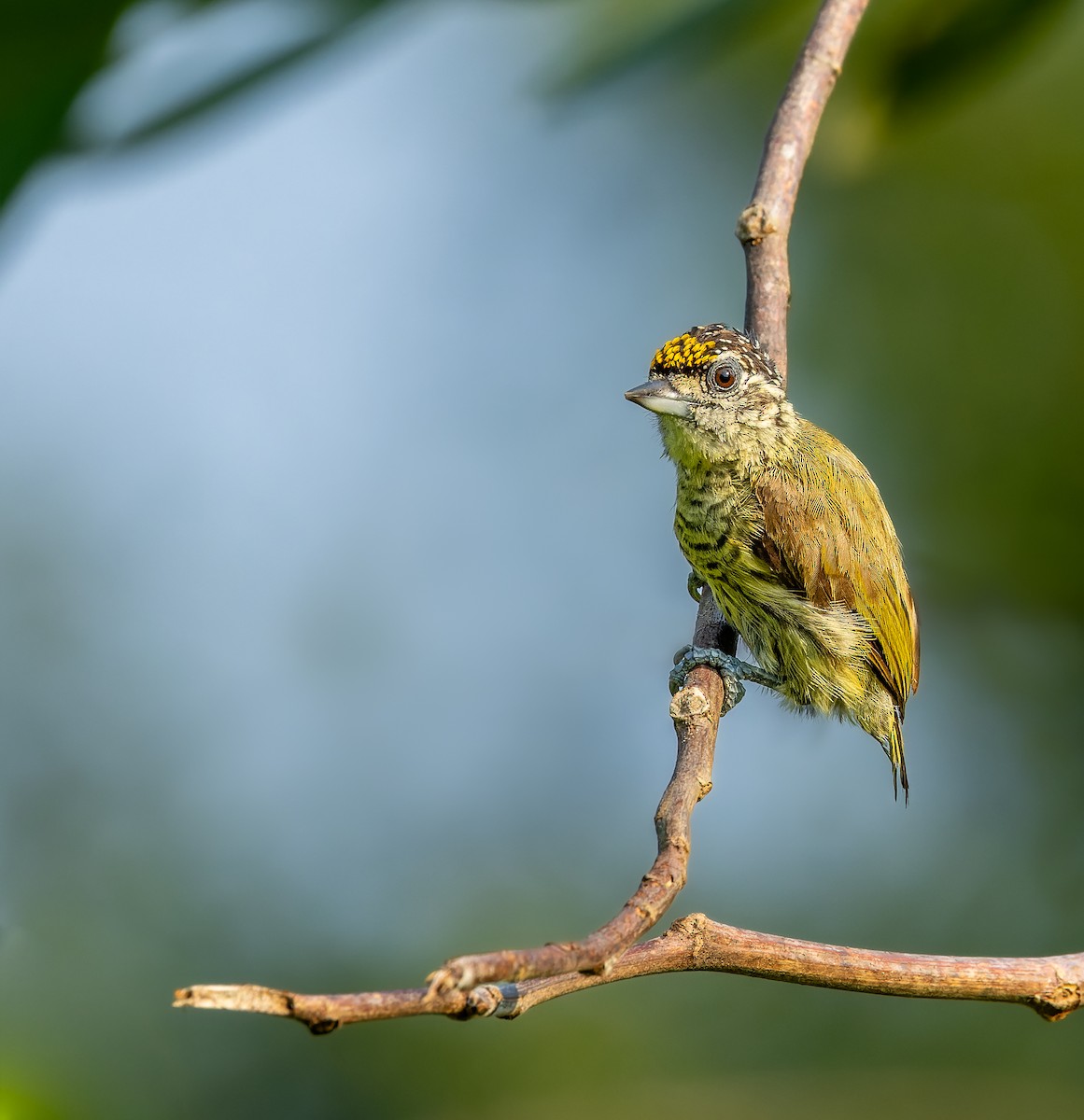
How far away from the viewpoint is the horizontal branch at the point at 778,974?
1.38 meters

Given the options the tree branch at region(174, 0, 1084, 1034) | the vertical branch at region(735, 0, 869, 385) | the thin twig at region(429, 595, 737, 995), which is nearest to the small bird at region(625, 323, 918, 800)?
the vertical branch at region(735, 0, 869, 385)

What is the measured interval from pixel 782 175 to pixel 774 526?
95 cm

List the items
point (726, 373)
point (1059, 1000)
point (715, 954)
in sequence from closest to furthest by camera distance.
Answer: point (715, 954) < point (1059, 1000) < point (726, 373)

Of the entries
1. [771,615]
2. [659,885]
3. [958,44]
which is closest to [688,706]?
[659,885]

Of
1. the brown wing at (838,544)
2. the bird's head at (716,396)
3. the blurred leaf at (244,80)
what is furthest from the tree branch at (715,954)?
the blurred leaf at (244,80)

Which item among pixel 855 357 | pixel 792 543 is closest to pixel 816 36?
pixel 792 543

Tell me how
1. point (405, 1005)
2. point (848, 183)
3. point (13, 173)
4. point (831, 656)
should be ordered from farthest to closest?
point (848, 183) < point (831, 656) < point (13, 173) < point (405, 1005)

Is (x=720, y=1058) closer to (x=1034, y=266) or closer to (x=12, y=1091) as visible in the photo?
(x=1034, y=266)

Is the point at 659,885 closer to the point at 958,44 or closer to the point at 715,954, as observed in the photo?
the point at 715,954

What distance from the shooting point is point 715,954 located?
6.55 feet

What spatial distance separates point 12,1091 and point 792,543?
8.73 ft

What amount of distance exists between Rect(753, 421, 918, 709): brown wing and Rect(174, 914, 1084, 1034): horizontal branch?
155cm

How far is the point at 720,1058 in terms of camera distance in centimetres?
585

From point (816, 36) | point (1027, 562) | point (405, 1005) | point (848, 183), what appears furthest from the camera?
point (848, 183)
